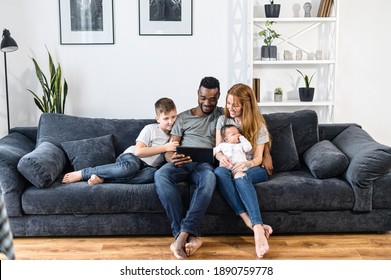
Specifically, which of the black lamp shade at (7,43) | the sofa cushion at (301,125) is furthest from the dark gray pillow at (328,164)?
the black lamp shade at (7,43)

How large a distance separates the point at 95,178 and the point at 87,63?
1601 mm

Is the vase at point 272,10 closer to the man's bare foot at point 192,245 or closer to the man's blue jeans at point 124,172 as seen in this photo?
the man's blue jeans at point 124,172

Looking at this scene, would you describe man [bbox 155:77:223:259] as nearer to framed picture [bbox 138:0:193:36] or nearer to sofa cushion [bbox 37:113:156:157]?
sofa cushion [bbox 37:113:156:157]

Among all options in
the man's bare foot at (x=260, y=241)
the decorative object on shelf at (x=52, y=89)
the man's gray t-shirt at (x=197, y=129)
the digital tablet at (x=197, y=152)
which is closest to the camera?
the man's bare foot at (x=260, y=241)

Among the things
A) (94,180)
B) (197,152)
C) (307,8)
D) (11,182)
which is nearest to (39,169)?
(11,182)

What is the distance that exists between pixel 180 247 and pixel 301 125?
4.39ft

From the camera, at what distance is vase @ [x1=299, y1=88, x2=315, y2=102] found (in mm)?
4902

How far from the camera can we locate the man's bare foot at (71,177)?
12.2ft

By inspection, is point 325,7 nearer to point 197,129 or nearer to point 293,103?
point 293,103

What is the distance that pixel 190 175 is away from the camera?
12.1 feet

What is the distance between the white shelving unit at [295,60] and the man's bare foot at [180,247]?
1793 millimetres

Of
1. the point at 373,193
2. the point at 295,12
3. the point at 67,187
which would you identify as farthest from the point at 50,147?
the point at 295,12

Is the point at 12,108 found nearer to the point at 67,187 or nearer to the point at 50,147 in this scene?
the point at 50,147


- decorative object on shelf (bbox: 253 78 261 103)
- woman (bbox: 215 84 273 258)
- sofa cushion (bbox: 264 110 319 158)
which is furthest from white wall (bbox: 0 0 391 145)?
woman (bbox: 215 84 273 258)
